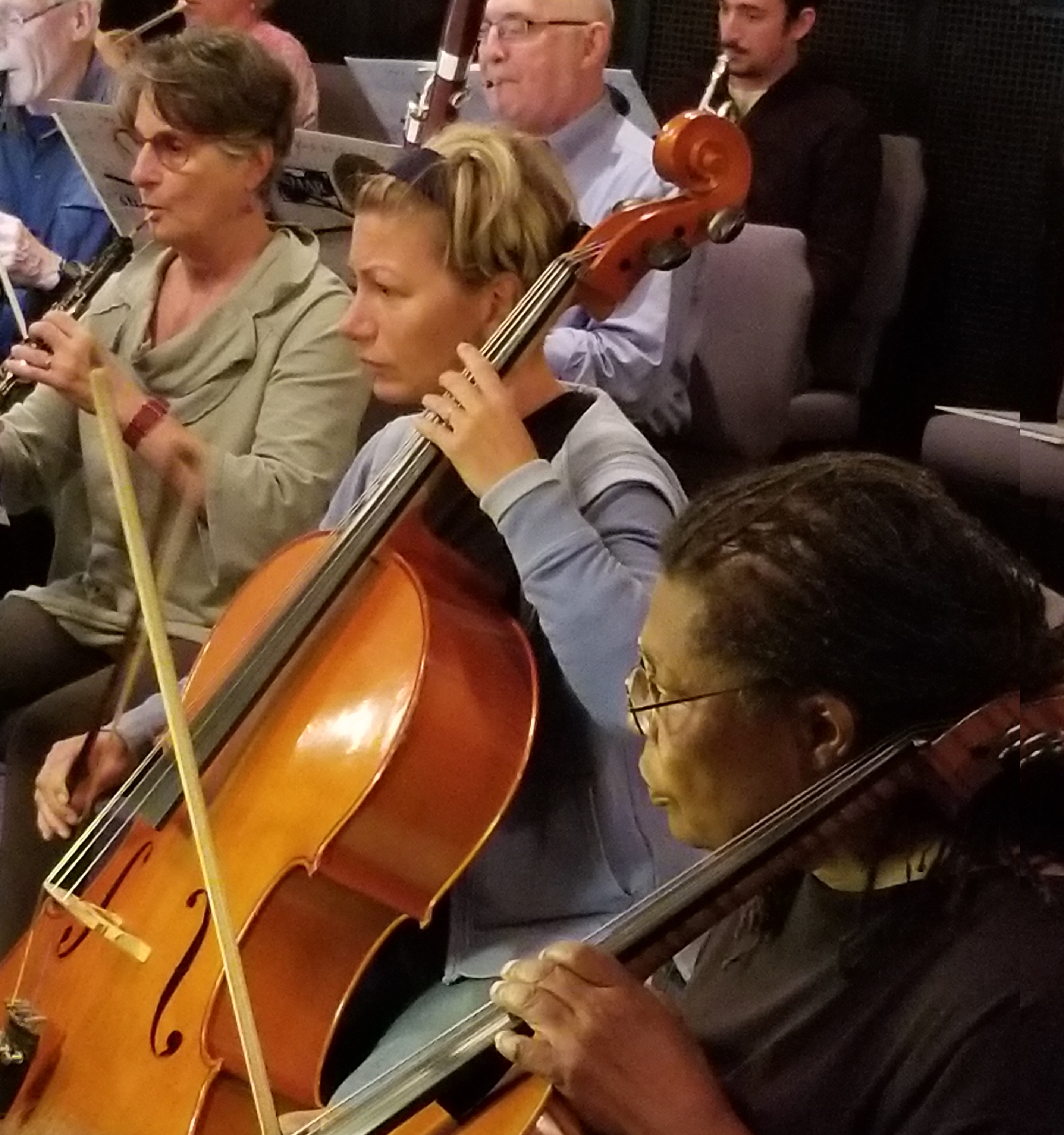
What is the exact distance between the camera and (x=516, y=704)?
1.03 meters

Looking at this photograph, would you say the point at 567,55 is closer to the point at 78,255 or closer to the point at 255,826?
the point at 78,255

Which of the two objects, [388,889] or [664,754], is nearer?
[664,754]

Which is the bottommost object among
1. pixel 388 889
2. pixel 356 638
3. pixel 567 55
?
pixel 388 889

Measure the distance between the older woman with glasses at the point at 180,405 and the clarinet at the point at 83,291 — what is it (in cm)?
1

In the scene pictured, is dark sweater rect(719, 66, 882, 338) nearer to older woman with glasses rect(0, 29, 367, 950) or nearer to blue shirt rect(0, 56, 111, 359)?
older woman with glasses rect(0, 29, 367, 950)

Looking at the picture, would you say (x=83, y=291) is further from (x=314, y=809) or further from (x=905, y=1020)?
(x=905, y=1020)

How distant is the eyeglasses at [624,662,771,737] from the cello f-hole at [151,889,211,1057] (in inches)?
14.5

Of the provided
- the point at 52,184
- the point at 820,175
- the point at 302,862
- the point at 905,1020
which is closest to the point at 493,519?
the point at 302,862

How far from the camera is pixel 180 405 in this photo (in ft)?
4.41

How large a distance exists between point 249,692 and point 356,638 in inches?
3.5

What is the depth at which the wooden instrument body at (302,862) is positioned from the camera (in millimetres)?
992

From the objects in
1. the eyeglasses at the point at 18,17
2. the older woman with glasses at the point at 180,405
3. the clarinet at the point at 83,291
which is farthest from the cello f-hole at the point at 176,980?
the eyeglasses at the point at 18,17

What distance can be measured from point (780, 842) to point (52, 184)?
1096 millimetres

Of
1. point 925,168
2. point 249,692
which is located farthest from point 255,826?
point 925,168
